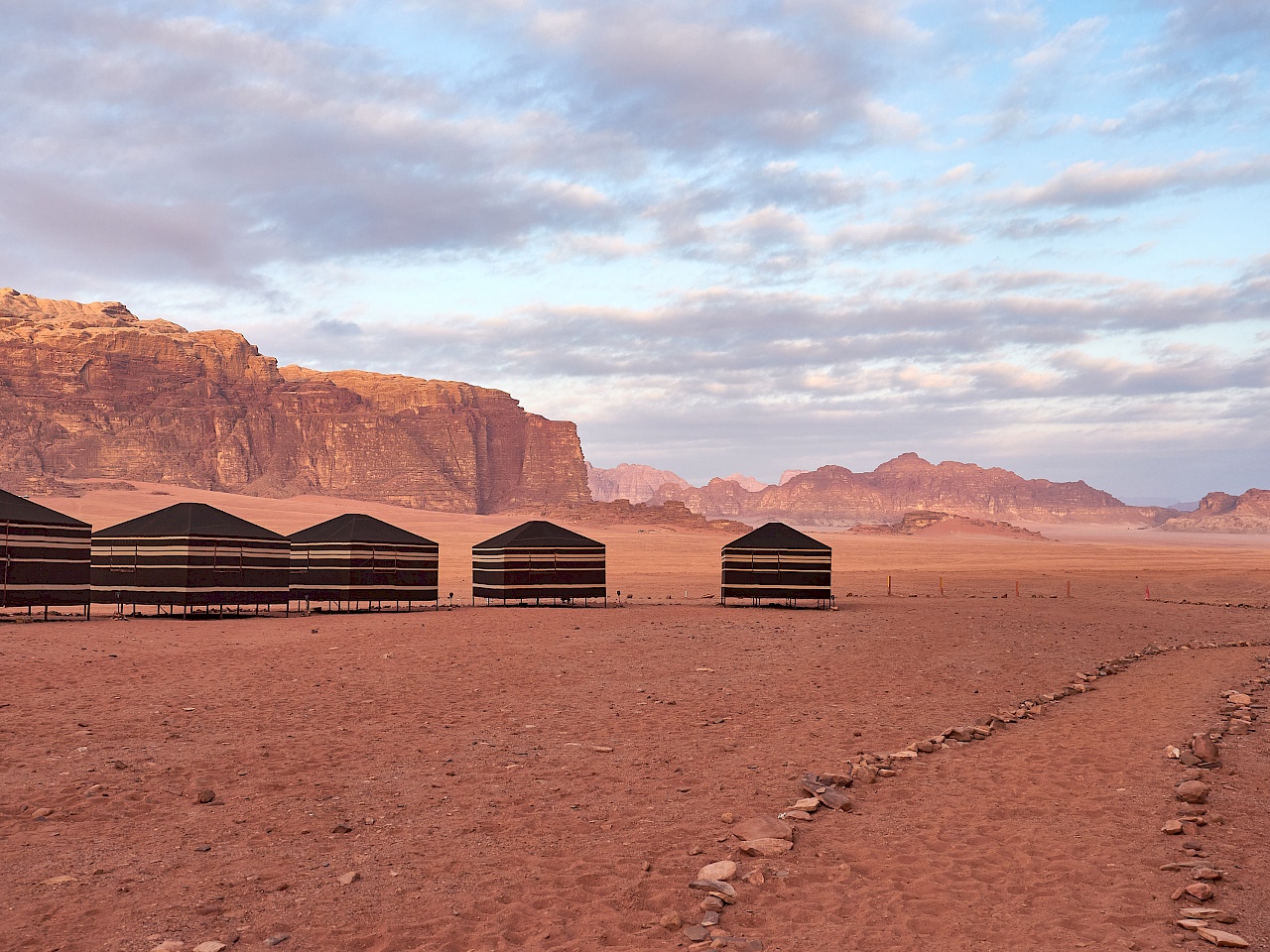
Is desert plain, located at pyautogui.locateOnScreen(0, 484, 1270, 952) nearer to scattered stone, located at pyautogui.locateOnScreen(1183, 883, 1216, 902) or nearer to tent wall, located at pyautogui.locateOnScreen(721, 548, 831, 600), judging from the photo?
scattered stone, located at pyautogui.locateOnScreen(1183, 883, 1216, 902)

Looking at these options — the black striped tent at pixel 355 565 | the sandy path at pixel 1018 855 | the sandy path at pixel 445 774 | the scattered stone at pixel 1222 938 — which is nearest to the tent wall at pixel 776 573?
the black striped tent at pixel 355 565

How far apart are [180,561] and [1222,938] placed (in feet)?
83.1

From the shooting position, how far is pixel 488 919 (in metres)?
5.91

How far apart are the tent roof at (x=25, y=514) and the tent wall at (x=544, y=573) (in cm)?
1204

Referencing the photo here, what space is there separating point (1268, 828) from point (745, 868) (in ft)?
14.1

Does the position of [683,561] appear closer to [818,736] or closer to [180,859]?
[818,736]

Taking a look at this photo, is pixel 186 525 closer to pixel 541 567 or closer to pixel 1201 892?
pixel 541 567

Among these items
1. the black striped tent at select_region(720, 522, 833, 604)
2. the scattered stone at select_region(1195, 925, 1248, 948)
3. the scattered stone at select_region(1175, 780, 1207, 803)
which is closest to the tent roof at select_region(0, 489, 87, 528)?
the black striped tent at select_region(720, 522, 833, 604)

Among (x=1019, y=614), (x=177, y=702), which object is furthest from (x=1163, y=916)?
(x=1019, y=614)

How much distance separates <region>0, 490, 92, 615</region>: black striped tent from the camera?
76.0 feet

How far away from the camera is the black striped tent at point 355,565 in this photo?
29.9 m

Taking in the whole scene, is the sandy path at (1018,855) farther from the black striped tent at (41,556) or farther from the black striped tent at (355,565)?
the black striped tent at (355,565)

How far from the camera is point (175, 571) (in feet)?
84.6

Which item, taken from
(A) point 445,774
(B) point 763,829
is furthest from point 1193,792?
(A) point 445,774
